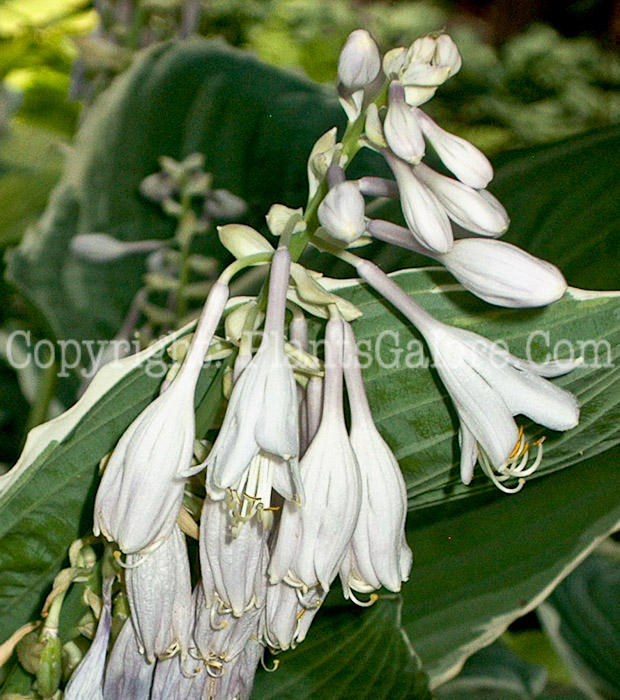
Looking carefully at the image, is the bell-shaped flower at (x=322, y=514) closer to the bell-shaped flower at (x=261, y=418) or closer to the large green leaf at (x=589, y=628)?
the bell-shaped flower at (x=261, y=418)

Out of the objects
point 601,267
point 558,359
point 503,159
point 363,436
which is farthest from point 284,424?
point 503,159

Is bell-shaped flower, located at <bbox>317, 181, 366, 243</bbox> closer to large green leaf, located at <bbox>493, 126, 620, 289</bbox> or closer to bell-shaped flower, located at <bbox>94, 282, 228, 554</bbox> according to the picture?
bell-shaped flower, located at <bbox>94, 282, 228, 554</bbox>

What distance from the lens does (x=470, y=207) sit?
40 cm

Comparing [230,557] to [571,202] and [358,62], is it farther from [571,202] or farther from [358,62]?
[571,202]

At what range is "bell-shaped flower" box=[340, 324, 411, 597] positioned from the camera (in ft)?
1.36

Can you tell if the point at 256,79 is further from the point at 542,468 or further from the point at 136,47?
the point at 542,468

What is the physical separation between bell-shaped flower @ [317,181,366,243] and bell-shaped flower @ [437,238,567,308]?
0.06 meters

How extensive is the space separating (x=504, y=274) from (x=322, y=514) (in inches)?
5.6

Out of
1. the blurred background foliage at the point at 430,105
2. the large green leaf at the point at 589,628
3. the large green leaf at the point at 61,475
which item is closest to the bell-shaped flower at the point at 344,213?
the large green leaf at the point at 61,475

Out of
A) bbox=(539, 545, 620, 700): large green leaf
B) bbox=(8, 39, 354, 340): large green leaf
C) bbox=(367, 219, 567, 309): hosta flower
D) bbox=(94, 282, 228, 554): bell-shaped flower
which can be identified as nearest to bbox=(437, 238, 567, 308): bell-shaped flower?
bbox=(367, 219, 567, 309): hosta flower

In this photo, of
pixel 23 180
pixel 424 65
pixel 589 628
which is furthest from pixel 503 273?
pixel 23 180

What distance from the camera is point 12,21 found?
2.05m

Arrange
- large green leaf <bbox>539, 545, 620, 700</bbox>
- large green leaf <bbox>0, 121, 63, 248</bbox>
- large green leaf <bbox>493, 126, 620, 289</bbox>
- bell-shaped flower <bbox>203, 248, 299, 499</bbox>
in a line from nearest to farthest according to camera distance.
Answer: bell-shaped flower <bbox>203, 248, 299, 499</bbox>, large green leaf <bbox>493, 126, 620, 289</bbox>, large green leaf <bbox>539, 545, 620, 700</bbox>, large green leaf <bbox>0, 121, 63, 248</bbox>

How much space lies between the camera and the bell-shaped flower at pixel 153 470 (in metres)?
0.39
